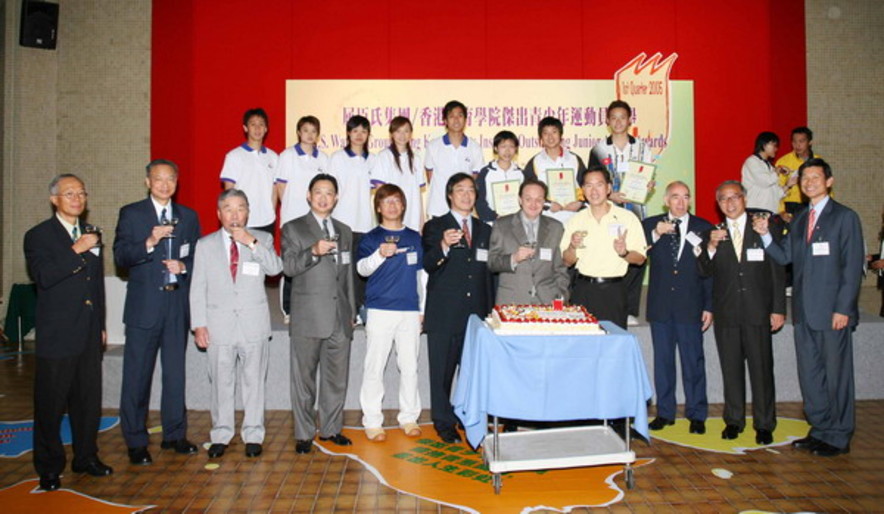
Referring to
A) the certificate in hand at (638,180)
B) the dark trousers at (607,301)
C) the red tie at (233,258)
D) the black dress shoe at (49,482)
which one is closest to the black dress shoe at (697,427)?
the dark trousers at (607,301)

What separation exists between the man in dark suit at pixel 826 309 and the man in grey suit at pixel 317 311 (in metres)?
2.90

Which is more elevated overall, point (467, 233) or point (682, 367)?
point (467, 233)

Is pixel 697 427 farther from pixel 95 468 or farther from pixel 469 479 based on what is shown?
pixel 95 468

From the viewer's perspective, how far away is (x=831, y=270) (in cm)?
446

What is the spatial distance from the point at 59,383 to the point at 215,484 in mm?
1083

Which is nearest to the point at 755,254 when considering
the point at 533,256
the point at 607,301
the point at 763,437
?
the point at 607,301

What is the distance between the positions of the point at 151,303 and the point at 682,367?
147 inches

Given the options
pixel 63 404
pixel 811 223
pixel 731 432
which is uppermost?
pixel 811 223

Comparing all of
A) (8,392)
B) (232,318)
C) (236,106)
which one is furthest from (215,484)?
(236,106)

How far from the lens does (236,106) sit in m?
8.75

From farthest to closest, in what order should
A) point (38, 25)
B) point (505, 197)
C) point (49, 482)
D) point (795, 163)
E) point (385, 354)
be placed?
point (38, 25), point (795, 163), point (505, 197), point (385, 354), point (49, 482)

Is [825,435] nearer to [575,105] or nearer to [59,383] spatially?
[59,383]

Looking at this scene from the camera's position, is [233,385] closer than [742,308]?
Yes

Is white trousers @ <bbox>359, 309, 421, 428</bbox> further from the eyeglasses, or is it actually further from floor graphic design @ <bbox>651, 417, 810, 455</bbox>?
the eyeglasses
